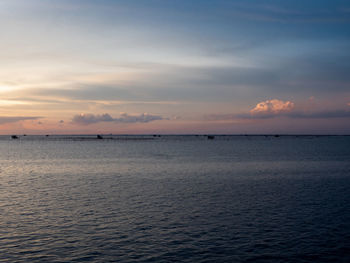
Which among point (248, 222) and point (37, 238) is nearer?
point (37, 238)

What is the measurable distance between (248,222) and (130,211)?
35.3 feet

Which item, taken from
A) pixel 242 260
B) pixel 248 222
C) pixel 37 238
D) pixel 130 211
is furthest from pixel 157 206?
pixel 242 260

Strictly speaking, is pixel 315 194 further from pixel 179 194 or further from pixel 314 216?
pixel 179 194

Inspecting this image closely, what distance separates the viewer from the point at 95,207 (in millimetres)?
32031

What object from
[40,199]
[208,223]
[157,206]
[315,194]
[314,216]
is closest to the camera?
[208,223]

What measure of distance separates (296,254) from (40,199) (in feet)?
89.3

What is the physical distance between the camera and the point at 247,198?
36219 millimetres

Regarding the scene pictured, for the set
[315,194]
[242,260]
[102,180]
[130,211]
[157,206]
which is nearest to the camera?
[242,260]

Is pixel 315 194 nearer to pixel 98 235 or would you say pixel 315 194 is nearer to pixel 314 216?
pixel 314 216

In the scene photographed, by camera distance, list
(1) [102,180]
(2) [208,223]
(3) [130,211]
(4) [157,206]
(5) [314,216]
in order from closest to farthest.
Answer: (2) [208,223] < (5) [314,216] < (3) [130,211] < (4) [157,206] < (1) [102,180]

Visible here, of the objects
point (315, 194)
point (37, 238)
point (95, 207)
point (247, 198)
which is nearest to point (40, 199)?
point (95, 207)

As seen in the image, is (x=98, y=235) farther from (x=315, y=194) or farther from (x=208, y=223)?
(x=315, y=194)

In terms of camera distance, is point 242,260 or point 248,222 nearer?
point 242,260

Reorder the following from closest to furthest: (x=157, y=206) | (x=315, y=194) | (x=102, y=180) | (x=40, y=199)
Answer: (x=157, y=206) → (x=40, y=199) → (x=315, y=194) → (x=102, y=180)
